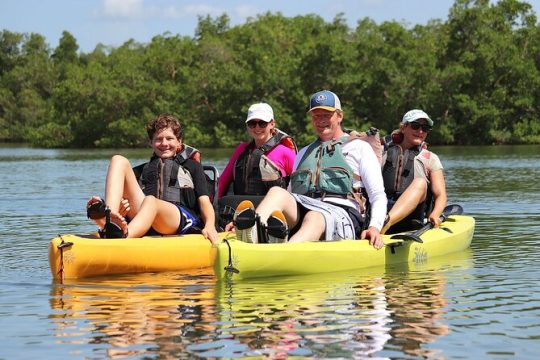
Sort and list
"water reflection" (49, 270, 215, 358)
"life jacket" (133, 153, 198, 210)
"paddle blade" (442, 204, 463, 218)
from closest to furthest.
A: 1. "water reflection" (49, 270, 215, 358)
2. "life jacket" (133, 153, 198, 210)
3. "paddle blade" (442, 204, 463, 218)

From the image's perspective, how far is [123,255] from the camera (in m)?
8.50

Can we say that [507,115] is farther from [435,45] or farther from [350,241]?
[350,241]

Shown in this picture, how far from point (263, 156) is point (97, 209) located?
222 cm

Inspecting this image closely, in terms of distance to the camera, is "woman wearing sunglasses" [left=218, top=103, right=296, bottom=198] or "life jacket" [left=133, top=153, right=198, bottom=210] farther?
"woman wearing sunglasses" [left=218, top=103, right=296, bottom=198]

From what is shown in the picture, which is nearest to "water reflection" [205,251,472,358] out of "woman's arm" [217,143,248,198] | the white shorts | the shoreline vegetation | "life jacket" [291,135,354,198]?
the white shorts

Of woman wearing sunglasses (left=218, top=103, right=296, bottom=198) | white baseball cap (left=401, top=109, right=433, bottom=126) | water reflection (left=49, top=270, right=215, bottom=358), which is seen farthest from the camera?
woman wearing sunglasses (left=218, top=103, right=296, bottom=198)

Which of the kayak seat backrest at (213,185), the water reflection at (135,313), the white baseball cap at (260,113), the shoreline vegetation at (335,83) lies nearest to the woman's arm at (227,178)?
the white baseball cap at (260,113)

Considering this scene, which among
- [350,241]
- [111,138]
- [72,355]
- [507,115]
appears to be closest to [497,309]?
[350,241]

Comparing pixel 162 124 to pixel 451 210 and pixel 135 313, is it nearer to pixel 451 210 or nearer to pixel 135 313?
pixel 135 313

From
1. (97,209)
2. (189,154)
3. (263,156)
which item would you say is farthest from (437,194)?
(97,209)

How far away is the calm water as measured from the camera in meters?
5.90

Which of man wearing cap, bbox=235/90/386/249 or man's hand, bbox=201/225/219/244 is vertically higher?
man wearing cap, bbox=235/90/386/249

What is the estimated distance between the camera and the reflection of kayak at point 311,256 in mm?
7738

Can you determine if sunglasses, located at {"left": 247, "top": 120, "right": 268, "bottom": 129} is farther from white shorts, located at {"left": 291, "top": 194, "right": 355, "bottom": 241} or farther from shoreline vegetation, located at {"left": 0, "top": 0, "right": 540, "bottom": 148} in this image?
shoreline vegetation, located at {"left": 0, "top": 0, "right": 540, "bottom": 148}
